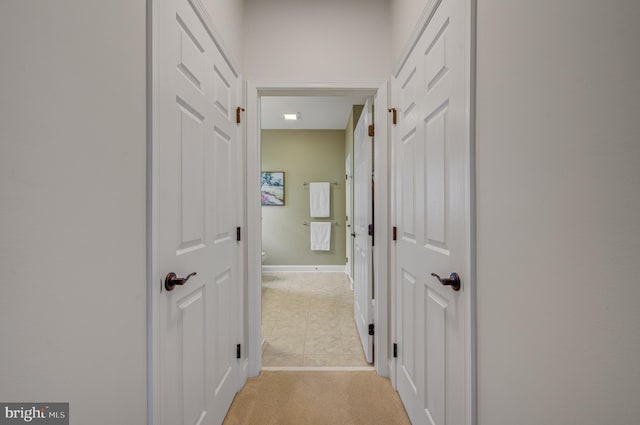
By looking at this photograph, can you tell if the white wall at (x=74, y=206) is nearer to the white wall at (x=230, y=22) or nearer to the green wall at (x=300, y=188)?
the white wall at (x=230, y=22)

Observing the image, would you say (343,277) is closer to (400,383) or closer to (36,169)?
(400,383)

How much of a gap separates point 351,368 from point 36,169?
2.11 m

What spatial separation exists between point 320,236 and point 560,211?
476 centimetres

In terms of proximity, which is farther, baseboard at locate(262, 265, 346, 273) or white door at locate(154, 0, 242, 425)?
baseboard at locate(262, 265, 346, 273)

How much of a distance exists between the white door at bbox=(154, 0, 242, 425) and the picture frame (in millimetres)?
3631

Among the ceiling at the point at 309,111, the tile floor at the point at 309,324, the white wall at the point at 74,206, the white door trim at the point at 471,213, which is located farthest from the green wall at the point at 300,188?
the white wall at the point at 74,206

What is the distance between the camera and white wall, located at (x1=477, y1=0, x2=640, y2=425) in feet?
1.63

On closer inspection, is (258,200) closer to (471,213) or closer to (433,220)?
(433,220)

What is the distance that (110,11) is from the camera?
0.75 meters

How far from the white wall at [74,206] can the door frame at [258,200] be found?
1062 mm

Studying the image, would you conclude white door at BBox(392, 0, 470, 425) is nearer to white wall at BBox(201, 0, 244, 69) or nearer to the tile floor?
the tile floor

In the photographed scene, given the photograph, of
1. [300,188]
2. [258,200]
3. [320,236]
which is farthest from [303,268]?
[258,200]

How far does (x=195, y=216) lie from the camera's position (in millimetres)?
1247

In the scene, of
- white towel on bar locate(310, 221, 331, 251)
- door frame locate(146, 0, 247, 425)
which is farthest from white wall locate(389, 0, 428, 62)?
white towel on bar locate(310, 221, 331, 251)
